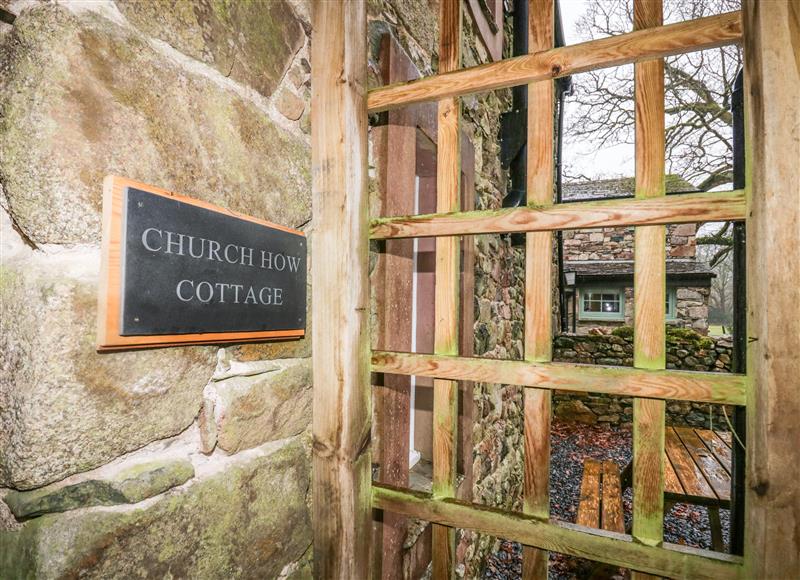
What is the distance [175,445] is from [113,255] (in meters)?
0.37

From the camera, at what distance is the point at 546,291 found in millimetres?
957

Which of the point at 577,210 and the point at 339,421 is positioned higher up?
the point at 577,210

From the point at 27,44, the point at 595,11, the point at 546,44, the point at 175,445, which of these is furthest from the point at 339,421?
the point at 595,11

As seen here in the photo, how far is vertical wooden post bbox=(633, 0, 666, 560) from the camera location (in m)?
0.85

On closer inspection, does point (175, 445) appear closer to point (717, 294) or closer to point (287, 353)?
point (287, 353)

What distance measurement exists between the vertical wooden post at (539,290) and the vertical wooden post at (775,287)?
36 centimetres

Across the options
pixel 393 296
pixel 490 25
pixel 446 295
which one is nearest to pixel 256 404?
pixel 446 295

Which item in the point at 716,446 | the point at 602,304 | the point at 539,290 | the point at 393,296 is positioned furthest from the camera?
the point at 602,304

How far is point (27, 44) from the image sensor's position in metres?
0.56

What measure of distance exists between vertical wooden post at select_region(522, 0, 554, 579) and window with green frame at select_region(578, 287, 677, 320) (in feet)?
36.8

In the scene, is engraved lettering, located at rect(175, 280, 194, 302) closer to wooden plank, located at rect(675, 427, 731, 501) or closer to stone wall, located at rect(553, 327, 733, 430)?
wooden plank, located at rect(675, 427, 731, 501)

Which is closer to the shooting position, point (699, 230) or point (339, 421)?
point (339, 421)

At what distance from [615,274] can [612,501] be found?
857cm

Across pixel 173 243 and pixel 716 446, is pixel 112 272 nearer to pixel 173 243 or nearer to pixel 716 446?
pixel 173 243
